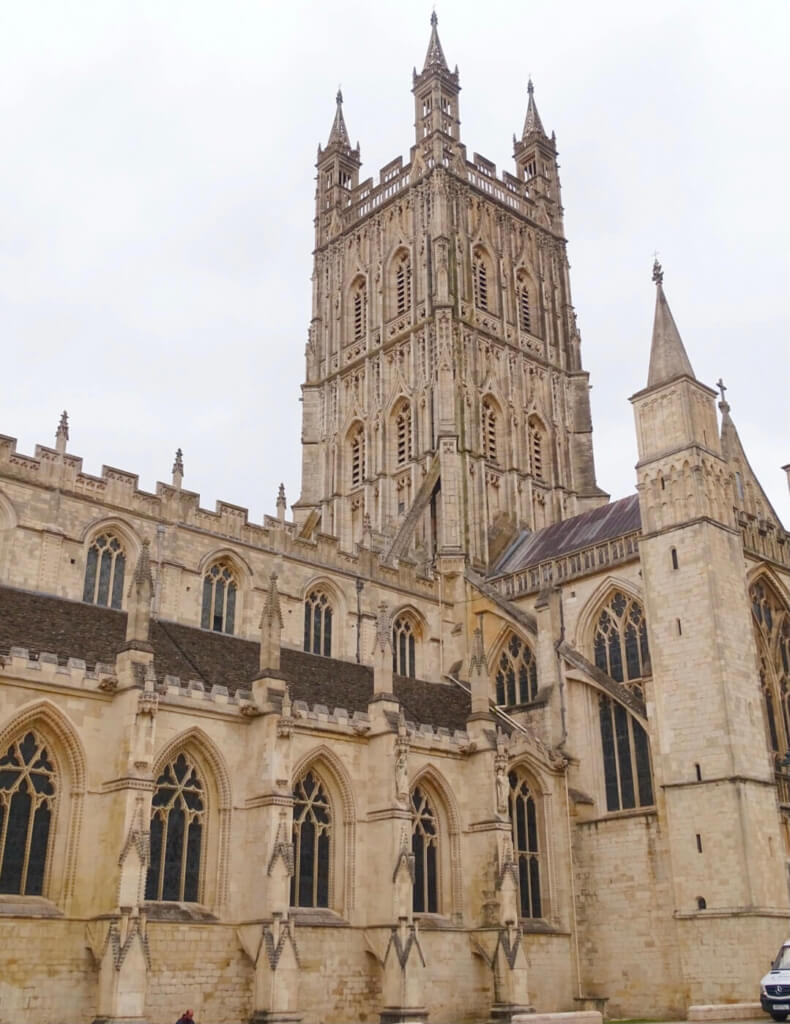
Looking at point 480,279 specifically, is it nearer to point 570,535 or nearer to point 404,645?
point 570,535

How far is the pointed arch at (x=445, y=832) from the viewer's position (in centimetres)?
2570

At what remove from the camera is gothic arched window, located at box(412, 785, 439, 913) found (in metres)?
25.4

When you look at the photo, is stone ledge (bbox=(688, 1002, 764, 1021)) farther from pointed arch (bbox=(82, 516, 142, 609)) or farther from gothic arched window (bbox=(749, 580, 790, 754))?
pointed arch (bbox=(82, 516, 142, 609))

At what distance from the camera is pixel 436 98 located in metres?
49.5

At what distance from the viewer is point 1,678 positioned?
20.0 meters

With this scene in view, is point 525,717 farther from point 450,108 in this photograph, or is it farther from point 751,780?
point 450,108

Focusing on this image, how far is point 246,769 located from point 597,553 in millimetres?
13649

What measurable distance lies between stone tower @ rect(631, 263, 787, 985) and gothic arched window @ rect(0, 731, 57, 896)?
48.6 ft

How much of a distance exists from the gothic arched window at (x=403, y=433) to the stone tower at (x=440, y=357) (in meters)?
0.06

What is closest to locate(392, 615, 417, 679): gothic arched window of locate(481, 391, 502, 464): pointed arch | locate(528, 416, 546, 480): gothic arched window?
locate(481, 391, 502, 464): pointed arch

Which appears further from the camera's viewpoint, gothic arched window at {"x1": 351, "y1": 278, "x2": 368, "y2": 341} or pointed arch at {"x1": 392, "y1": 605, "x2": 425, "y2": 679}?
gothic arched window at {"x1": 351, "y1": 278, "x2": 368, "y2": 341}

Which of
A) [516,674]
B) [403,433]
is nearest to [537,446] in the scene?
[403,433]

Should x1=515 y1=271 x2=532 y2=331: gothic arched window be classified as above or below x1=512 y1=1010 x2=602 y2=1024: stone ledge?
above

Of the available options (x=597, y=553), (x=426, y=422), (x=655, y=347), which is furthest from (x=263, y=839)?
(x=426, y=422)
